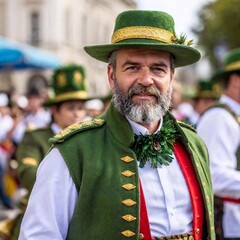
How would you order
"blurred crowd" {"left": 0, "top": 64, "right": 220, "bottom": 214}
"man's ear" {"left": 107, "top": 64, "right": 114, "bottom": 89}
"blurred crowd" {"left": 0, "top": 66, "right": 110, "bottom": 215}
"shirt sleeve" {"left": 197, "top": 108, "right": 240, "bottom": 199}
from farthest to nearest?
1. "blurred crowd" {"left": 0, "top": 66, "right": 110, "bottom": 215}
2. "blurred crowd" {"left": 0, "top": 64, "right": 220, "bottom": 214}
3. "shirt sleeve" {"left": 197, "top": 108, "right": 240, "bottom": 199}
4. "man's ear" {"left": 107, "top": 64, "right": 114, "bottom": 89}

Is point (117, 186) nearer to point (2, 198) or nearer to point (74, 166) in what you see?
point (74, 166)

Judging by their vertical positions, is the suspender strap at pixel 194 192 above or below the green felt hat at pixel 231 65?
below

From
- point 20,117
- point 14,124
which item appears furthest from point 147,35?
point 20,117

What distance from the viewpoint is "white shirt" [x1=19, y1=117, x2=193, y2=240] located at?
11.1ft

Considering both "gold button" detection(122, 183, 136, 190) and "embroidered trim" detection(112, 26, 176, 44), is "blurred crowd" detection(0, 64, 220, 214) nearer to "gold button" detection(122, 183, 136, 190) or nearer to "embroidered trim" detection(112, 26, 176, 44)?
"embroidered trim" detection(112, 26, 176, 44)

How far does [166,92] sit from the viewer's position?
11.8 feet

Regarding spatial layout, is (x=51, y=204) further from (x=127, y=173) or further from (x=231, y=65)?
(x=231, y=65)

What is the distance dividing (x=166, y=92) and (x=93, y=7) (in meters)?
60.1

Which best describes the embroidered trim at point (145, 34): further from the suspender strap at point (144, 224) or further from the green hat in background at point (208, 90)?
the green hat in background at point (208, 90)

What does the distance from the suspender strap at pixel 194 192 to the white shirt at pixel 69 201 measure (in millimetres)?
25

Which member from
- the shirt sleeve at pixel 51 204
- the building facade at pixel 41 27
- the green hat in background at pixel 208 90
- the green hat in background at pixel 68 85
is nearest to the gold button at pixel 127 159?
the shirt sleeve at pixel 51 204

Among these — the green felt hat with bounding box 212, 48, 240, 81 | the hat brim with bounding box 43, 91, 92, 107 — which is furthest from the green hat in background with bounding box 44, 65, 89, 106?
the green felt hat with bounding box 212, 48, 240, 81

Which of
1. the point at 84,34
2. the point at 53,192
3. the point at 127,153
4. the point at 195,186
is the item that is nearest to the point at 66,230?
the point at 53,192

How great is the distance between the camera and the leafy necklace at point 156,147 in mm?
3590
